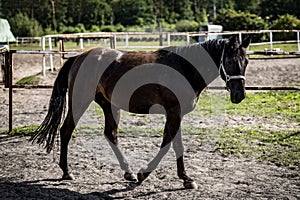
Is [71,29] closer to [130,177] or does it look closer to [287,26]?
[287,26]

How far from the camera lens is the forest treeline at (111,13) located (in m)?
45.6

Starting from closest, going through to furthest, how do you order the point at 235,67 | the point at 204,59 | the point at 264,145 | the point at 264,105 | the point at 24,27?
the point at 235,67 → the point at 204,59 → the point at 264,145 → the point at 264,105 → the point at 24,27

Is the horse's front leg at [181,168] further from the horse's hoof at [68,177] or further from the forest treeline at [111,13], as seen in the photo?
the forest treeline at [111,13]

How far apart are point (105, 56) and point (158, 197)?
5.67 ft

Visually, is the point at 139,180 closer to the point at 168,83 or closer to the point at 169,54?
the point at 168,83

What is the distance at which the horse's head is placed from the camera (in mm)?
4094

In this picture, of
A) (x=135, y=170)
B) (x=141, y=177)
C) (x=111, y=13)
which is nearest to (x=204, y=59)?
(x=141, y=177)

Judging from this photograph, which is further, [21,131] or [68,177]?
[21,131]

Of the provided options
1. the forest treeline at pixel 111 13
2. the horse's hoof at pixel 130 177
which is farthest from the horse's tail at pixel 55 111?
the forest treeline at pixel 111 13

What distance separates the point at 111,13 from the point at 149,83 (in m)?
53.2

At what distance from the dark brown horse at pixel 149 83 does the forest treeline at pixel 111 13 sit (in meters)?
38.6

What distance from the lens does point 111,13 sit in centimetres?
5622

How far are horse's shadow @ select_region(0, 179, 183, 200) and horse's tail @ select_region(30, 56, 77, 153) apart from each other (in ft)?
1.56

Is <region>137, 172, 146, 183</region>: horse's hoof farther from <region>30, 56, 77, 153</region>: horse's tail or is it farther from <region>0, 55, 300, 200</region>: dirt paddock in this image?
<region>30, 56, 77, 153</region>: horse's tail
